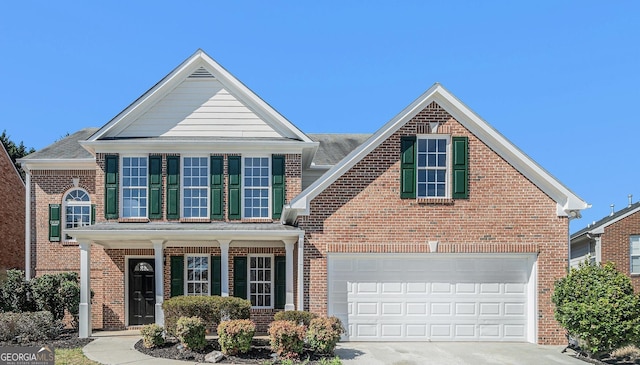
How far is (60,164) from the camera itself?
2069 cm

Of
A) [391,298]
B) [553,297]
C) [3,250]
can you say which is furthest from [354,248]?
[3,250]

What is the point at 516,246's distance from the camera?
16.2 meters

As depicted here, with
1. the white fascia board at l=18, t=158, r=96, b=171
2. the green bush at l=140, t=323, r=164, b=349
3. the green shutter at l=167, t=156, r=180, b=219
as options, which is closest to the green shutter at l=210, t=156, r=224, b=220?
the green shutter at l=167, t=156, r=180, b=219

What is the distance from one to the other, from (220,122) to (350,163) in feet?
16.5

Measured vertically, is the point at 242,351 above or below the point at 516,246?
below

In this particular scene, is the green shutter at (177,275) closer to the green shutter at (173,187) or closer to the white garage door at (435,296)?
the green shutter at (173,187)

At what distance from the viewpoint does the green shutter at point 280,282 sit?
18.9 metres

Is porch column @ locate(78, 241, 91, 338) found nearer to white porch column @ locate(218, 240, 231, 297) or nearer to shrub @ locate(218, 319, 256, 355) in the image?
white porch column @ locate(218, 240, 231, 297)

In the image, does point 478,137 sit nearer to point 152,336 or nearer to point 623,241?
point 152,336

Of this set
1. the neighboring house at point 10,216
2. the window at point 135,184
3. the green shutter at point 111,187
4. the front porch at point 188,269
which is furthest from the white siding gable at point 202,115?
the neighboring house at point 10,216

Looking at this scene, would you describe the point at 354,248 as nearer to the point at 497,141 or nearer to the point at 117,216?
the point at 497,141

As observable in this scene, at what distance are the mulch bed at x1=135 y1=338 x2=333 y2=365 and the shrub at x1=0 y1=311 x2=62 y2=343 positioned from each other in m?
2.86

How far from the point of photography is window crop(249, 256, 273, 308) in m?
19.1

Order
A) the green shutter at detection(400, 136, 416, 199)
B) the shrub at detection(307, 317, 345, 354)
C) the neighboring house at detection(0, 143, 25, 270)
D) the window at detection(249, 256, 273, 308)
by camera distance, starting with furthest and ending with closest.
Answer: the neighboring house at detection(0, 143, 25, 270) < the window at detection(249, 256, 273, 308) < the green shutter at detection(400, 136, 416, 199) < the shrub at detection(307, 317, 345, 354)
